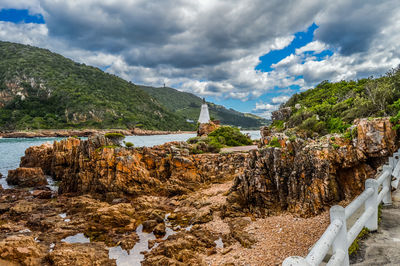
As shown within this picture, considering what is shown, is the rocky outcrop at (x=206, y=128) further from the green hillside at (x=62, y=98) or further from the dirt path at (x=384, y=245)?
the green hillside at (x=62, y=98)

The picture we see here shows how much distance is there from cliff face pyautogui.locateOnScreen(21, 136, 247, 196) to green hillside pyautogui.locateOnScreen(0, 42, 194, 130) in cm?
6860

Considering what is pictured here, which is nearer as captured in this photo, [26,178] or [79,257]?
[79,257]

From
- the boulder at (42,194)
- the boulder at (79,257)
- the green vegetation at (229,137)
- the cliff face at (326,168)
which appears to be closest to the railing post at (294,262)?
the boulder at (79,257)

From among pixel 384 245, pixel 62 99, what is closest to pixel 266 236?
pixel 384 245

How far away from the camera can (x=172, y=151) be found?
19.3 metres

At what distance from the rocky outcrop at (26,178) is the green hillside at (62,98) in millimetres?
64107

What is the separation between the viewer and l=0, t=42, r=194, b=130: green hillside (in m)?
82.8

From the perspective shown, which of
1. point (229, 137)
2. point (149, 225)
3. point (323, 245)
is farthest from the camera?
point (229, 137)

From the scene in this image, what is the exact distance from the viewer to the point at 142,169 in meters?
17.5

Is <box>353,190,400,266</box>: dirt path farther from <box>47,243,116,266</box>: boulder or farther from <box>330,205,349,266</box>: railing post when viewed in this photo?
<box>47,243,116,266</box>: boulder

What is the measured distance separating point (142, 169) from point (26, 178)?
11083 millimetres

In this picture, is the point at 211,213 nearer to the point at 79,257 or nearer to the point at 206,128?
the point at 79,257

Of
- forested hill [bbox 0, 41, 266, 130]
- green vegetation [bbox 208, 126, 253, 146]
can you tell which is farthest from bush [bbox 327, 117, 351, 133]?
forested hill [bbox 0, 41, 266, 130]

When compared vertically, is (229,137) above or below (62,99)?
A: below
